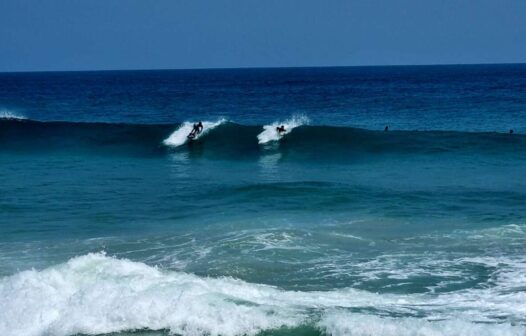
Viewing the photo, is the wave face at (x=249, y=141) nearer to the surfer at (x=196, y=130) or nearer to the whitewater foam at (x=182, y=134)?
the whitewater foam at (x=182, y=134)

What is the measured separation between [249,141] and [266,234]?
48.0 feet

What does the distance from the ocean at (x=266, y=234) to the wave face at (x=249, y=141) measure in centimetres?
12

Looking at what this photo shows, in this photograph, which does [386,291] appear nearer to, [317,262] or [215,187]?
[317,262]

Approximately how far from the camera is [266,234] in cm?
1323

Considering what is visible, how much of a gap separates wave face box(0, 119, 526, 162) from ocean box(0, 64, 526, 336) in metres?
0.12

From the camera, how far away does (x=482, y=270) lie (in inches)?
428

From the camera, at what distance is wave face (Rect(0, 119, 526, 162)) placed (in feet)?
81.1

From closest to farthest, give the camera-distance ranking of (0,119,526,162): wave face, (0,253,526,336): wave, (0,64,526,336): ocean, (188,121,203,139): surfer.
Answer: (0,253,526,336): wave
(0,64,526,336): ocean
(0,119,526,162): wave face
(188,121,203,139): surfer

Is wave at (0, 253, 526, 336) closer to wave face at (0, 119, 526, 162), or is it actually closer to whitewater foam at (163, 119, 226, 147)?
wave face at (0, 119, 526, 162)

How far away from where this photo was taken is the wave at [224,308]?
8.49m

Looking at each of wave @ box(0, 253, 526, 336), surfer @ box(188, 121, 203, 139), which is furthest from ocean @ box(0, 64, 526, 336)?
surfer @ box(188, 121, 203, 139)

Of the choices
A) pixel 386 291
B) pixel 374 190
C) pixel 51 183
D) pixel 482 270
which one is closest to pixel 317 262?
pixel 386 291

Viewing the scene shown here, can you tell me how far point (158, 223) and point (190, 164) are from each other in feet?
28.6

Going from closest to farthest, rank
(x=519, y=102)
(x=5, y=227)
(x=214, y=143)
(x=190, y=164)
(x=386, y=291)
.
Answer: (x=386, y=291) → (x=5, y=227) → (x=190, y=164) → (x=214, y=143) → (x=519, y=102)
